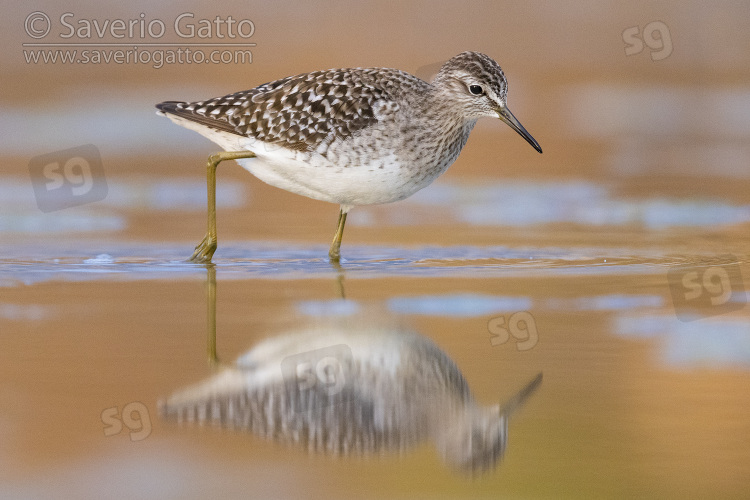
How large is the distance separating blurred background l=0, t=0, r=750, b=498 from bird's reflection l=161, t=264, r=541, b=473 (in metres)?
0.13

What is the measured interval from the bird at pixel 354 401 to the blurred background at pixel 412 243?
12 centimetres

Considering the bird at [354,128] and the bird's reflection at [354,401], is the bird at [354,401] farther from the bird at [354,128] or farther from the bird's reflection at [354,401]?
the bird at [354,128]

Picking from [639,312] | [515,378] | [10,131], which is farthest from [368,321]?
[10,131]

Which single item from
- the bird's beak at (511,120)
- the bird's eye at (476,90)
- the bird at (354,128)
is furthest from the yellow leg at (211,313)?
the bird's beak at (511,120)

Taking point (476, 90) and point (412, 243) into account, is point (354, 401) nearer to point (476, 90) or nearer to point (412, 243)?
point (476, 90)

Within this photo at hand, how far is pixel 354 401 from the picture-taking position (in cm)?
594

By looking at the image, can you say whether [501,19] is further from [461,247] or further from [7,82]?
[461,247]

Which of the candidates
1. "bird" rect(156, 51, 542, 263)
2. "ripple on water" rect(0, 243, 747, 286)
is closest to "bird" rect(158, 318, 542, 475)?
"ripple on water" rect(0, 243, 747, 286)

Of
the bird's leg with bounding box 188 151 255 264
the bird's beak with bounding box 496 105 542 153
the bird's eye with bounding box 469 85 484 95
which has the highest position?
the bird's eye with bounding box 469 85 484 95

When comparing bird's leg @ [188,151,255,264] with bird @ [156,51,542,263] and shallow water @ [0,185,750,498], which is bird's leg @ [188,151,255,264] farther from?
shallow water @ [0,185,750,498]

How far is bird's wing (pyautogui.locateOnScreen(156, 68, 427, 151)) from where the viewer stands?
375 inches

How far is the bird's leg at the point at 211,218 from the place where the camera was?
9719 mm

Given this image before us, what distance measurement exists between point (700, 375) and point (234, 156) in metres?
4.67

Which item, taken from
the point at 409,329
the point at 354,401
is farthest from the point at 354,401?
the point at 409,329
